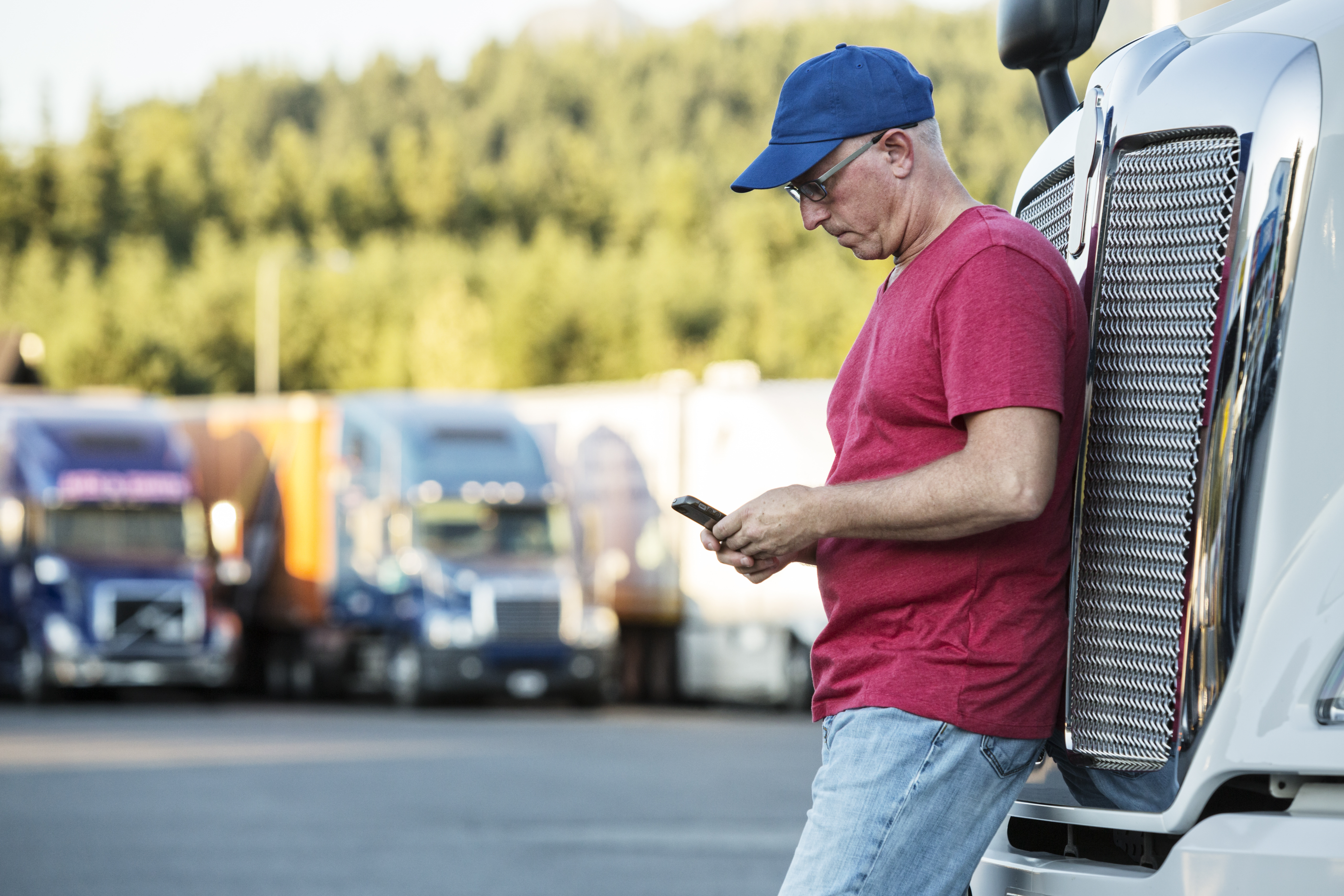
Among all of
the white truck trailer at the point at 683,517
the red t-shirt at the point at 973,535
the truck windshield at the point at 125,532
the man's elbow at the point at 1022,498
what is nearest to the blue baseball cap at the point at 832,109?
the red t-shirt at the point at 973,535

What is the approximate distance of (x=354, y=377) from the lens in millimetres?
75062

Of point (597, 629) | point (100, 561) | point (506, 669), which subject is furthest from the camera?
point (100, 561)

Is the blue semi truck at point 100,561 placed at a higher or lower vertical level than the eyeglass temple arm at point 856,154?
lower

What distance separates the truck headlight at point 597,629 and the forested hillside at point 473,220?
29335mm

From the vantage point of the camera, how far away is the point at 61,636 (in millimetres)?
21953

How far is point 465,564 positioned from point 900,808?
1910cm

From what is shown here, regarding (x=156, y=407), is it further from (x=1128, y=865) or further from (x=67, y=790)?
(x=1128, y=865)

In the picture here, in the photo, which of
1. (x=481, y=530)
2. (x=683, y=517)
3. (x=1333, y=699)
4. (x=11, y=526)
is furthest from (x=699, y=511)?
(x=11, y=526)

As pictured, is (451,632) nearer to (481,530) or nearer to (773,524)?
(481,530)

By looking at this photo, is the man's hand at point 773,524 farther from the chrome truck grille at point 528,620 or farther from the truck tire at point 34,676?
the truck tire at point 34,676

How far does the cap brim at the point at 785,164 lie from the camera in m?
3.12

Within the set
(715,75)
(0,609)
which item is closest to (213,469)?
(0,609)

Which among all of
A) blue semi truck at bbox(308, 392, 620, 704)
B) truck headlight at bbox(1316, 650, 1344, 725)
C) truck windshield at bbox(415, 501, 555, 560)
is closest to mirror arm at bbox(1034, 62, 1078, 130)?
truck headlight at bbox(1316, 650, 1344, 725)

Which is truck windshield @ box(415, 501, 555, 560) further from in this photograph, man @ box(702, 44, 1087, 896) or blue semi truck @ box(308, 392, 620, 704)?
man @ box(702, 44, 1087, 896)
